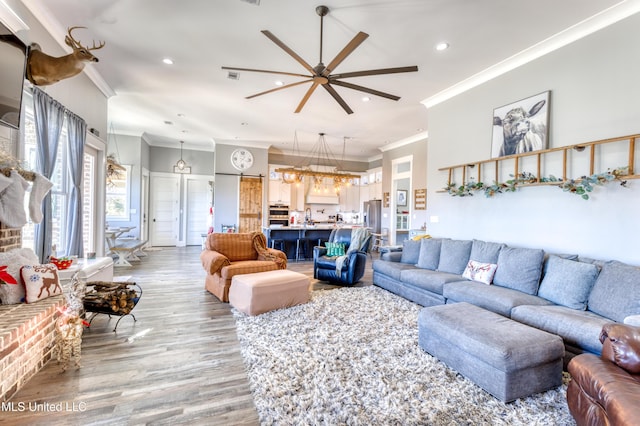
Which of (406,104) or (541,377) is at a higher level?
(406,104)

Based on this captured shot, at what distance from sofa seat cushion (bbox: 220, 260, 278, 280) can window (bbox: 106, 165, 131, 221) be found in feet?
17.5

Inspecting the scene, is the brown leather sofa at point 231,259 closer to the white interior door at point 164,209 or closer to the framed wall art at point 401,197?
the framed wall art at point 401,197

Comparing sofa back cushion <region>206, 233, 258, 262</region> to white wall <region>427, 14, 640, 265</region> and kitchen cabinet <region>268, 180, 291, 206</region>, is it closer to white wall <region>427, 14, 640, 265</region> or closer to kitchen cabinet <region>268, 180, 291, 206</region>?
white wall <region>427, 14, 640, 265</region>

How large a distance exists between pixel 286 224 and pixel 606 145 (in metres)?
7.32

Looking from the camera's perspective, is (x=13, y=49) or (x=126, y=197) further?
(x=126, y=197)

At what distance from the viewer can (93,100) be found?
4.35m

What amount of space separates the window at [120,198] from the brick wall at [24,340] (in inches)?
238

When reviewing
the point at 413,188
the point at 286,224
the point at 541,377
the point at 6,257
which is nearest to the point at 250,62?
the point at 6,257

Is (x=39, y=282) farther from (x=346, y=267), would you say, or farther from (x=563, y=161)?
(x=563, y=161)

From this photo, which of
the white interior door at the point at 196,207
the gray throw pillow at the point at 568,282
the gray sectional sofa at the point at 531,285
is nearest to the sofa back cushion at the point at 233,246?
the gray sectional sofa at the point at 531,285

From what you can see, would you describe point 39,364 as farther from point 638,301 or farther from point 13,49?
point 638,301

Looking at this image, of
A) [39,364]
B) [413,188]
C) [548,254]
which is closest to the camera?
[39,364]

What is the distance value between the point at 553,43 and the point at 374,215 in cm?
600

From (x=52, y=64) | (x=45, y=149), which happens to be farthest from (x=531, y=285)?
(x=45, y=149)
